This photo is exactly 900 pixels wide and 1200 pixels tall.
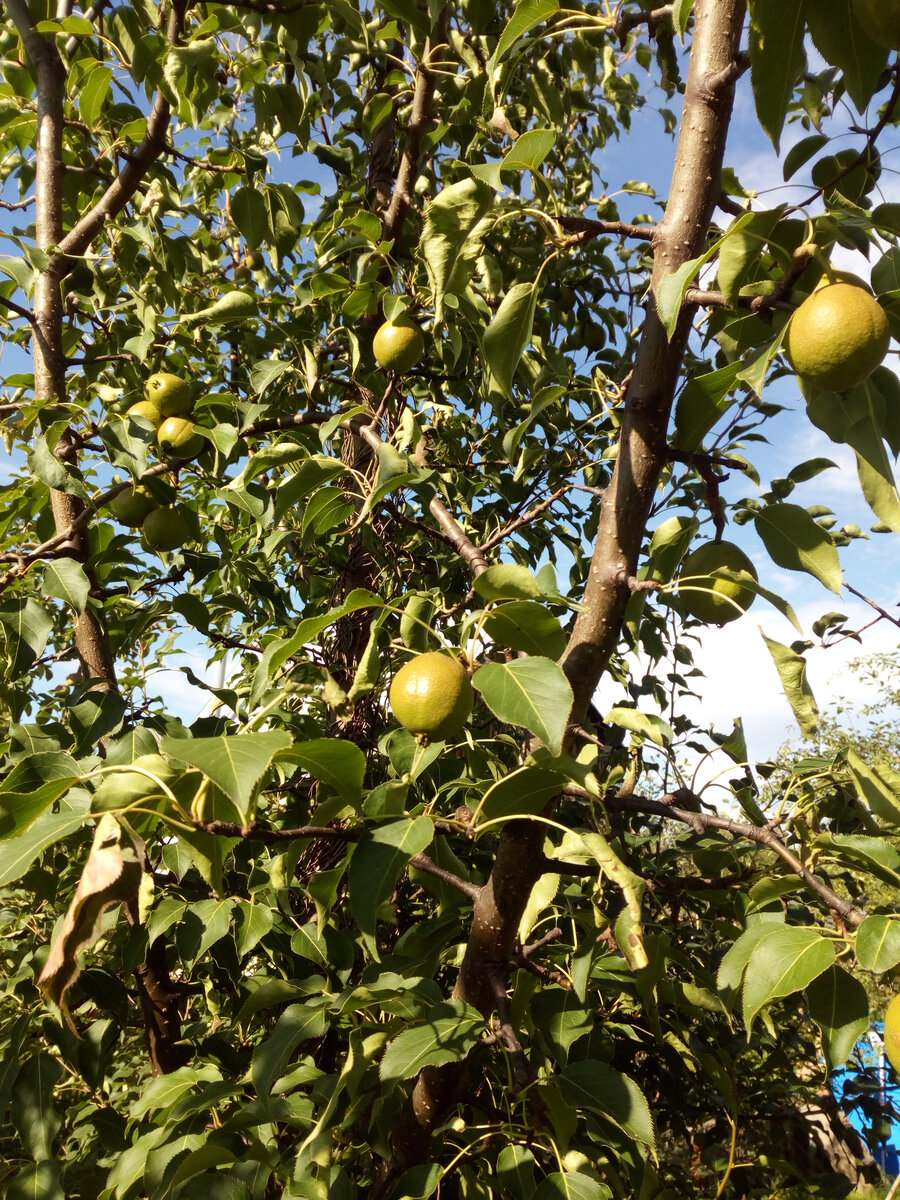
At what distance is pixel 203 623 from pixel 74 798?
100 cm

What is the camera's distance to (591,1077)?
128 cm

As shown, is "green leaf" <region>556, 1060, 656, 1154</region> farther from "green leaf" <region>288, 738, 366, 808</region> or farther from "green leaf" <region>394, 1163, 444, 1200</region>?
"green leaf" <region>288, 738, 366, 808</region>

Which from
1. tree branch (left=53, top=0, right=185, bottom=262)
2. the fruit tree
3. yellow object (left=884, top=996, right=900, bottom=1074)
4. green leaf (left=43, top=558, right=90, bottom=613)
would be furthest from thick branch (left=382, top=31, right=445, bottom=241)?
yellow object (left=884, top=996, right=900, bottom=1074)

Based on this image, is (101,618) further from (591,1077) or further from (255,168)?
(591,1077)

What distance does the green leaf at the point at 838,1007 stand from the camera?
1.10 metres

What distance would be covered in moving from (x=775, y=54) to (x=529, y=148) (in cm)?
34

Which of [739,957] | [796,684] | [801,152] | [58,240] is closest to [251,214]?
[58,240]

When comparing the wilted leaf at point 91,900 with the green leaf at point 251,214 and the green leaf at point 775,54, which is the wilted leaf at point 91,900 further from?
the green leaf at point 251,214

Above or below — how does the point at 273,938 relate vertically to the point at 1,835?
below

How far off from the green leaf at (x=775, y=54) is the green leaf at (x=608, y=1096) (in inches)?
54.1

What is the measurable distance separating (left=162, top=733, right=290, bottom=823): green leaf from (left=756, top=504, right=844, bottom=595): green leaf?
30.1 inches

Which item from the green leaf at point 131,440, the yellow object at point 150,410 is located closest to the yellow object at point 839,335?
the green leaf at point 131,440

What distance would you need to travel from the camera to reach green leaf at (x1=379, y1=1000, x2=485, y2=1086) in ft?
3.87

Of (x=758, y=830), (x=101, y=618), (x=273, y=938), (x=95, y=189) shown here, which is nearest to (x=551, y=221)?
(x=758, y=830)
